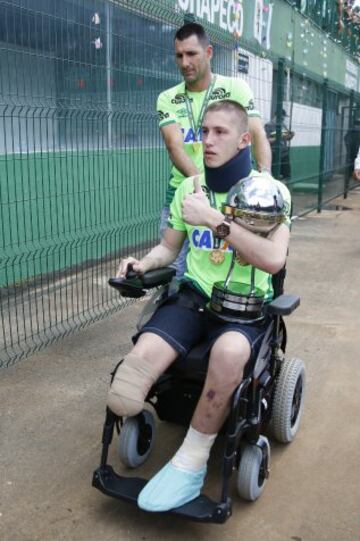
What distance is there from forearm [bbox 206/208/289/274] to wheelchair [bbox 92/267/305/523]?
0.18m

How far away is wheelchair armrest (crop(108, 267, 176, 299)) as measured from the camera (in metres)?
2.73

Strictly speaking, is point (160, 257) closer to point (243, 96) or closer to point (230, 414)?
point (230, 414)

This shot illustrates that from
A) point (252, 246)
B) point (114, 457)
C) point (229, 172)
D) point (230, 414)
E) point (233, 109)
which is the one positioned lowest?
point (114, 457)

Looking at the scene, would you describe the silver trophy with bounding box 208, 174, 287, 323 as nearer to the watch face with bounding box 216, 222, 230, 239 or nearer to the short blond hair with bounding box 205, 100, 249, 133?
the watch face with bounding box 216, 222, 230, 239

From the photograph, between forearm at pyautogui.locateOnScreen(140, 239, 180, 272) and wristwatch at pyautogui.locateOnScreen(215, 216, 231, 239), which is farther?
forearm at pyautogui.locateOnScreen(140, 239, 180, 272)

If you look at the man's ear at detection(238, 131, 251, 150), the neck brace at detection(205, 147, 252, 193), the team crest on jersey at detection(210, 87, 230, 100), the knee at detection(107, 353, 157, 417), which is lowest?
the knee at detection(107, 353, 157, 417)

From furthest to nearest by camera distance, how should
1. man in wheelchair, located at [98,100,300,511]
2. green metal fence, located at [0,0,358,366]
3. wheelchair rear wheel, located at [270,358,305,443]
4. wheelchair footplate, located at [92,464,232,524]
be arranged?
green metal fence, located at [0,0,358,366] < wheelchair rear wheel, located at [270,358,305,443] < man in wheelchair, located at [98,100,300,511] < wheelchair footplate, located at [92,464,232,524]

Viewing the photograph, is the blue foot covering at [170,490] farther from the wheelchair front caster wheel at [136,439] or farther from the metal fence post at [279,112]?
the metal fence post at [279,112]

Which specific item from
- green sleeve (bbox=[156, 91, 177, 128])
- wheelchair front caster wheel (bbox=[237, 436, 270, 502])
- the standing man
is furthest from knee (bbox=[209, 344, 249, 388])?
green sleeve (bbox=[156, 91, 177, 128])

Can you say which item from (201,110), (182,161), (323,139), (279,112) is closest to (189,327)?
(182,161)

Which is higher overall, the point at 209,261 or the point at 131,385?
the point at 209,261

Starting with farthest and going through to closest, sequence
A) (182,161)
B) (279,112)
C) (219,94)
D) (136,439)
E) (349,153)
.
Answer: (349,153)
(279,112)
(219,94)
(182,161)
(136,439)

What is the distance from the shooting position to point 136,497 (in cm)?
233

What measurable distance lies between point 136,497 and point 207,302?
0.88 m
